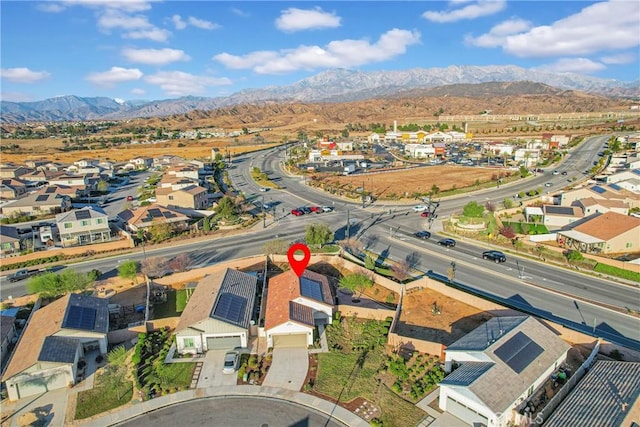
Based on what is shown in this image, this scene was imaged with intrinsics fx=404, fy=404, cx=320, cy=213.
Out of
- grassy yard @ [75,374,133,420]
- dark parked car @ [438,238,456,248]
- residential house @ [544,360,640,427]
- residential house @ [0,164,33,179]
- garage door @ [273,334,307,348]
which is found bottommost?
grassy yard @ [75,374,133,420]

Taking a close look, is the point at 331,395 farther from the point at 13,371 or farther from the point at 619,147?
the point at 619,147

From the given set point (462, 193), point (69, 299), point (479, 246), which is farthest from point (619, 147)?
point (69, 299)

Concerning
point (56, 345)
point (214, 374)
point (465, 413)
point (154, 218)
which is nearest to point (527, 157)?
point (154, 218)

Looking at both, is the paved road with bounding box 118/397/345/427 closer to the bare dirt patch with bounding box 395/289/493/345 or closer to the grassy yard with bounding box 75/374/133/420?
the grassy yard with bounding box 75/374/133/420

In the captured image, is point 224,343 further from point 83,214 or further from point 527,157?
point 527,157

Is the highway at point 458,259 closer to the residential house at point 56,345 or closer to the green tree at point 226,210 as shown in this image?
the green tree at point 226,210

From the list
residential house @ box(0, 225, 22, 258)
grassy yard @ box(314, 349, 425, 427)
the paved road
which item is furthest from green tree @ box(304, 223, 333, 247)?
residential house @ box(0, 225, 22, 258)
